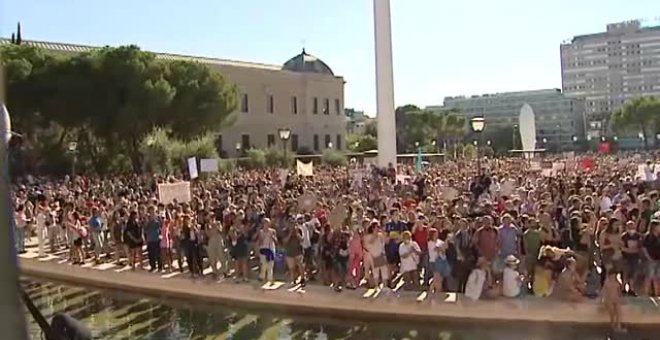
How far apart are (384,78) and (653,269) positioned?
24.5m

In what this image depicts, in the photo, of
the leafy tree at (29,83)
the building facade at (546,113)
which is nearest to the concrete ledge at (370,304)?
the leafy tree at (29,83)

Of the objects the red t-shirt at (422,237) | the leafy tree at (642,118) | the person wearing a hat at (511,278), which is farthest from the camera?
the leafy tree at (642,118)

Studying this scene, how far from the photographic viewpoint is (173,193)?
20766 mm

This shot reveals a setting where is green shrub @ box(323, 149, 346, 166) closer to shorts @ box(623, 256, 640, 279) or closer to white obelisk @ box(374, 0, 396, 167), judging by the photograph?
white obelisk @ box(374, 0, 396, 167)

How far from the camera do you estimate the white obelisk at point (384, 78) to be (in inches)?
1419

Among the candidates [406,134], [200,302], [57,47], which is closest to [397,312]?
[200,302]

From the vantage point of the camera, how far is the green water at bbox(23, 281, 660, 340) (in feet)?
38.2

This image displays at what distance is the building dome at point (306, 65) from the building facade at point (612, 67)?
80216 millimetres

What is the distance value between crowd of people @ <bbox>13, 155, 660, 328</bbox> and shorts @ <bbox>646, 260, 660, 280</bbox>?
14mm

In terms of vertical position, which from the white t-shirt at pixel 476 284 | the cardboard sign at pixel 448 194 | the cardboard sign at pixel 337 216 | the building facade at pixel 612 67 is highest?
the building facade at pixel 612 67

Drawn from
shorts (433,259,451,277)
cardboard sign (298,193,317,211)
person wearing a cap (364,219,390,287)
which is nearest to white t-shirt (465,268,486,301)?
shorts (433,259,451,277)

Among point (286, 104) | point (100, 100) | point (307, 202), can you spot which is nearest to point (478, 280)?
point (307, 202)

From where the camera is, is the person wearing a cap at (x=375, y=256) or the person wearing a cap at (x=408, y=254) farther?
the person wearing a cap at (x=375, y=256)

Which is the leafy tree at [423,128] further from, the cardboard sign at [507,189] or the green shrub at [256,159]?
the cardboard sign at [507,189]
